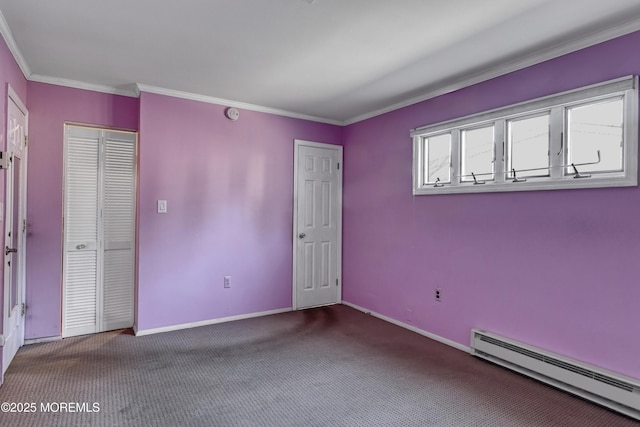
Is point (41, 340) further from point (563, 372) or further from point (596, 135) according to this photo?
point (596, 135)

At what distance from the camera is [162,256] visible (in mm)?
3682

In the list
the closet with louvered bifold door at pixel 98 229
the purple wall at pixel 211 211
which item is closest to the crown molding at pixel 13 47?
the closet with louvered bifold door at pixel 98 229

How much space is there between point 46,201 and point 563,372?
177 inches

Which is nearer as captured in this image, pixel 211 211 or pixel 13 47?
pixel 13 47

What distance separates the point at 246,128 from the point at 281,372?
267 cm

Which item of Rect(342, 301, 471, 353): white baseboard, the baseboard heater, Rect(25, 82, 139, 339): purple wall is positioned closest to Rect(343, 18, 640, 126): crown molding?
the baseboard heater

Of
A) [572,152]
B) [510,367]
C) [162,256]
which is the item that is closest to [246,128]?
[162,256]

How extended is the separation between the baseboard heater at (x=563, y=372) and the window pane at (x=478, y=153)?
139 cm

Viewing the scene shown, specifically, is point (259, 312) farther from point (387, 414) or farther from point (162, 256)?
point (387, 414)

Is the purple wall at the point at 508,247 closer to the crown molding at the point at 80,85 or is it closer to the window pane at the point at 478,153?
the window pane at the point at 478,153

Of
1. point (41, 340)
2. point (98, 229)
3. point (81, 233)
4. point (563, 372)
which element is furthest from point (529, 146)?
point (41, 340)

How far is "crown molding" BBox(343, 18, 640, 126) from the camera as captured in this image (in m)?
2.31

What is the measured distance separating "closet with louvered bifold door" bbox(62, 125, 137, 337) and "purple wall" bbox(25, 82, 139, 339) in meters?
0.07

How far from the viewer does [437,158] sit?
3.70 meters
